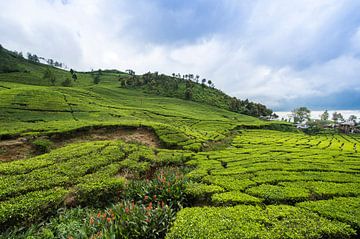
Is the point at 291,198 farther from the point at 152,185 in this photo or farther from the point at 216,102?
the point at 216,102

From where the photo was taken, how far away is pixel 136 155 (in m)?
14.6

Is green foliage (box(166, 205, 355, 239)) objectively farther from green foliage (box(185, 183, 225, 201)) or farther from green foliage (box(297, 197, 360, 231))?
green foliage (box(185, 183, 225, 201))

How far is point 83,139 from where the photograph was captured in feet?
60.4

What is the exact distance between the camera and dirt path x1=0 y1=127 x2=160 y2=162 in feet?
45.1

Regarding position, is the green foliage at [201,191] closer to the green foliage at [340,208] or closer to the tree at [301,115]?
the green foliage at [340,208]

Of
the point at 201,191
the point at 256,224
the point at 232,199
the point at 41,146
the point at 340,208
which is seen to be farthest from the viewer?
the point at 41,146

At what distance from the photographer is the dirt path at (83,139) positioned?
13.8 m

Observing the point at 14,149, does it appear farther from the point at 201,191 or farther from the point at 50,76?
the point at 50,76

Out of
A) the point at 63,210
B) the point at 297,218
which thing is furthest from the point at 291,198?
the point at 63,210

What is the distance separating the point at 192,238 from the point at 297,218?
4144mm

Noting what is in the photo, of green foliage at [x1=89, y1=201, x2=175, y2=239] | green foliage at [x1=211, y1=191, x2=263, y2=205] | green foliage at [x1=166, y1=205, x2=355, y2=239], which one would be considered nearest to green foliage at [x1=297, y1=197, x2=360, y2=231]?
green foliage at [x1=166, y1=205, x2=355, y2=239]

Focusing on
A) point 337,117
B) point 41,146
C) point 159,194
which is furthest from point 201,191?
point 337,117

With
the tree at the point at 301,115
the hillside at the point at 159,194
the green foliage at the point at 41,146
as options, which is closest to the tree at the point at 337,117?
the tree at the point at 301,115

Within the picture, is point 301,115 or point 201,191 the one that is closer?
point 201,191
